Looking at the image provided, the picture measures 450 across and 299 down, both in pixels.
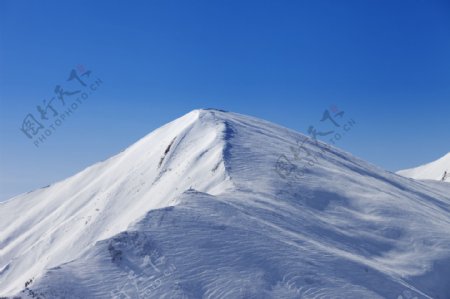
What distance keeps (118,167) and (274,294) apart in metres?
42.4

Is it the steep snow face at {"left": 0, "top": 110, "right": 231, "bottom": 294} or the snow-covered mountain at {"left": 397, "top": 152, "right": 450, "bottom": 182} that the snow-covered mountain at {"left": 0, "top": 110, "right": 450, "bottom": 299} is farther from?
the snow-covered mountain at {"left": 397, "top": 152, "right": 450, "bottom": 182}

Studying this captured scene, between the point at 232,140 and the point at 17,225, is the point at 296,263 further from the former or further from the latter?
the point at 17,225

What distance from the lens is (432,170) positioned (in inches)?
4542

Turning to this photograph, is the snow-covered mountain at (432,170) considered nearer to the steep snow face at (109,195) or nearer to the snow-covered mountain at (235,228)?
the snow-covered mountain at (235,228)

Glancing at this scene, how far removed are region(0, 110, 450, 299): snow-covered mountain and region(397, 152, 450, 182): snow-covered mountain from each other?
162 feet

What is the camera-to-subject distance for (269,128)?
59312mm

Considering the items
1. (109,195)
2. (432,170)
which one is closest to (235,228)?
(109,195)

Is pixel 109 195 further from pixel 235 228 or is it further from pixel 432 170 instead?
pixel 432 170

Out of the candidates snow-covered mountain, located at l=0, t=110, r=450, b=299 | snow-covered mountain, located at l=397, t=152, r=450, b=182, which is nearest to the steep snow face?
snow-covered mountain, located at l=0, t=110, r=450, b=299

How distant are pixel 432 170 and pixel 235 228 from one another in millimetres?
99371

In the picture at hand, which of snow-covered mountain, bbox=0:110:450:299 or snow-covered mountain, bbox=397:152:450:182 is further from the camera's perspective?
snow-covered mountain, bbox=397:152:450:182

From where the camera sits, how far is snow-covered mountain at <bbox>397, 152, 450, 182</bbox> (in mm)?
108562

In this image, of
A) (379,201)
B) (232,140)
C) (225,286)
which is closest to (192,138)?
(232,140)

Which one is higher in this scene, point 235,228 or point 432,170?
point 432,170
